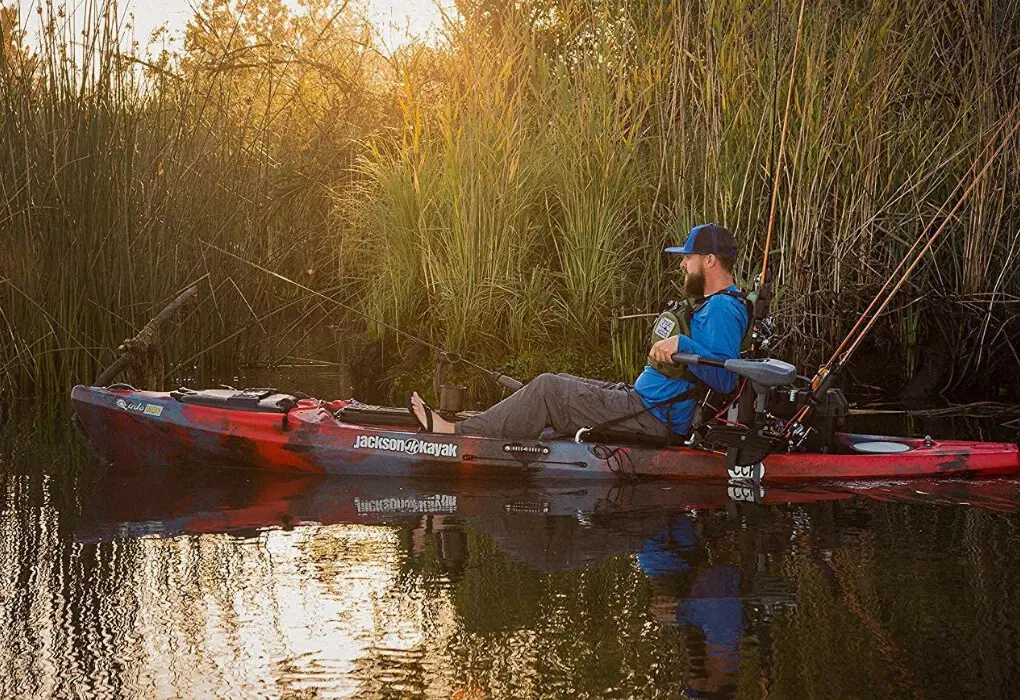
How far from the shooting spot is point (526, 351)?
33.8 ft

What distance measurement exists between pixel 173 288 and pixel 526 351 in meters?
2.73

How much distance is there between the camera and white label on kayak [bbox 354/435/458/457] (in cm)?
732

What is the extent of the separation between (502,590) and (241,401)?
3.20m

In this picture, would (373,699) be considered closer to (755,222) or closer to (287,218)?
(755,222)

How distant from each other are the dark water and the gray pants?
0.35 metres

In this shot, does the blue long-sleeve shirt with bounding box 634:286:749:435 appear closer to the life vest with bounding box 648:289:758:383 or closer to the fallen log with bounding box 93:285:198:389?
the life vest with bounding box 648:289:758:383

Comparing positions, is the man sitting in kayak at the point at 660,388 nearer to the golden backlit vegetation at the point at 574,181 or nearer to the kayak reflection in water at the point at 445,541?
the kayak reflection in water at the point at 445,541

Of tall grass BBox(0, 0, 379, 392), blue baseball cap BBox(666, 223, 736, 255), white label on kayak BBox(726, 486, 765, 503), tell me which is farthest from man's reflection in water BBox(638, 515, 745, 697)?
tall grass BBox(0, 0, 379, 392)

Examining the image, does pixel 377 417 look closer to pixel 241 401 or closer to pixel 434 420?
pixel 434 420

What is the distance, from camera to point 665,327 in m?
6.92

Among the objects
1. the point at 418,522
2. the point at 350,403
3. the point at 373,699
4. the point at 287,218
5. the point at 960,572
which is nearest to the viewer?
the point at 373,699

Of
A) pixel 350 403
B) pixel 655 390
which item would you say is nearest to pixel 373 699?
pixel 655 390

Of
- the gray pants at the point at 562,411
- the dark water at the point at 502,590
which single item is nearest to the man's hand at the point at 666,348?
the gray pants at the point at 562,411

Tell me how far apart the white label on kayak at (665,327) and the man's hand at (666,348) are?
7 centimetres
